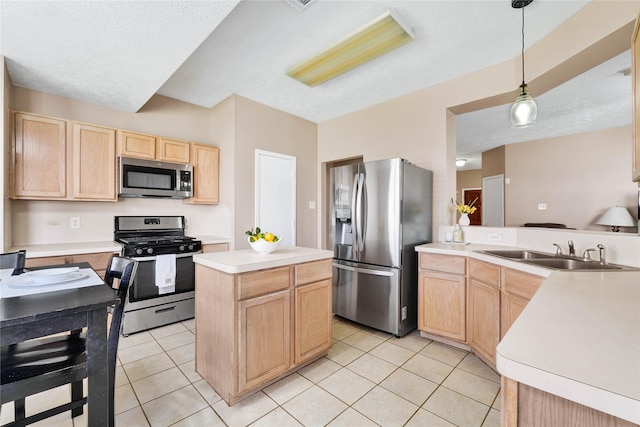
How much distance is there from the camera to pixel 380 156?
3.71m

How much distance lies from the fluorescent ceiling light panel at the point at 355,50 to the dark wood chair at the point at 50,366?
230 centimetres

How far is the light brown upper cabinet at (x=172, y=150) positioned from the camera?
331cm

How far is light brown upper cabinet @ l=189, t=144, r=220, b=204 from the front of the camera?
3.58 metres

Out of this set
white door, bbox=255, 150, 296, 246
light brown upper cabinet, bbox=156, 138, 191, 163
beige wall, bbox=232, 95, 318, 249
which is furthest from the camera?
white door, bbox=255, 150, 296, 246

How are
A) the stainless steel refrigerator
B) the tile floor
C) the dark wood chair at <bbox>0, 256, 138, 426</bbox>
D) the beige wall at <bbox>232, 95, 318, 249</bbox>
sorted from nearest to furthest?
1. the dark wood chair at <bbox>0, 256, 138, 426</bbox>
2. the tile floor
3. the stainless steel refrigerator
4. the beige wall at <bbox>232, 95, 318, 249</bbox>

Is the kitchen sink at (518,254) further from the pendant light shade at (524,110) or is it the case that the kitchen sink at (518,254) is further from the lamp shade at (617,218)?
the lamp shade at (617,218)

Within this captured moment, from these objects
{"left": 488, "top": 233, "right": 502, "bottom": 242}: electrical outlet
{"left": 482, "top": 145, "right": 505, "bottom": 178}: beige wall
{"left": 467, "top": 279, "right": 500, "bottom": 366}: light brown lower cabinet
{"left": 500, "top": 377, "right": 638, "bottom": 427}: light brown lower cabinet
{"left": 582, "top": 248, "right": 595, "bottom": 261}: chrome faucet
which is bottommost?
{"left": 467, "top": 279, "right": 500, "bottom": 366}: light brown lower cabinet

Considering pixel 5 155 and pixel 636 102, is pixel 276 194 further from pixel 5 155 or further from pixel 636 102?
pixel 636 102

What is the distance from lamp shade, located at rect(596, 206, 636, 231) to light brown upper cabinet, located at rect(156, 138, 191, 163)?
20.7 ft

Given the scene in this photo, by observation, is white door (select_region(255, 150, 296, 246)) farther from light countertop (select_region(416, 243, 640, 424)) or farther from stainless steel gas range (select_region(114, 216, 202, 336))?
light countertop (select_region(416, 243, 640, 424))

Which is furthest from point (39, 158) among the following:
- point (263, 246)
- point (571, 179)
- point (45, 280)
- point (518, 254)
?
point (571, 179)

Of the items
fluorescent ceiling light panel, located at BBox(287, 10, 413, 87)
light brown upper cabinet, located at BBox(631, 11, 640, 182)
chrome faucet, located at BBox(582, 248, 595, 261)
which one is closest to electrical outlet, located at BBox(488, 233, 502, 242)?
chrome faucet, located at BBox(582, 248, 595, 261)

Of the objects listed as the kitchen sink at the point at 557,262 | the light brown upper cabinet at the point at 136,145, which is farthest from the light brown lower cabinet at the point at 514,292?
the light brown upper cabinet at the point at 136,145

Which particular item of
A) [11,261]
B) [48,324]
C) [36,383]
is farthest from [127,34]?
[36,383]
